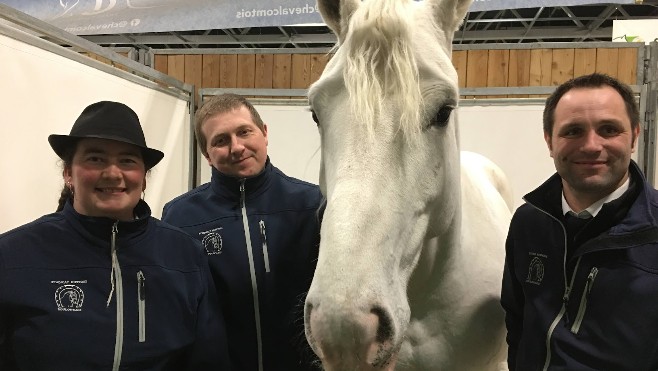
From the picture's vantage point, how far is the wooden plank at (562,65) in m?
3.13

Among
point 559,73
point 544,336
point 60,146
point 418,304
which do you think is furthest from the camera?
point 559,73

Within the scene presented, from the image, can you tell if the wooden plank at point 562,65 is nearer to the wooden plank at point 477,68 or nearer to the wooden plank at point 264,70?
the wooden plank at point 477,68

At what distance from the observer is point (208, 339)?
4.37 feet

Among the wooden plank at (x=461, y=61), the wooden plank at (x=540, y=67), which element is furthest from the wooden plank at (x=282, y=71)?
the wooden plank at (x=540, y=67)

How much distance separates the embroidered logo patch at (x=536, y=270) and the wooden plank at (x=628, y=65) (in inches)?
97.2

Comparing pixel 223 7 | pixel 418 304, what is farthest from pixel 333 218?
pixel 223 7

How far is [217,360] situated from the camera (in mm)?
1351

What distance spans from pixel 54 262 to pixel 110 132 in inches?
→ 14.3

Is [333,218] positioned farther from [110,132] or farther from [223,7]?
[223,7]

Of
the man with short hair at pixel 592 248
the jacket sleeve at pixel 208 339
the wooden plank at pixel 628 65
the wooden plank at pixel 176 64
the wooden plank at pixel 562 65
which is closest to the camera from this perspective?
the man with short hair at pixel 592 248

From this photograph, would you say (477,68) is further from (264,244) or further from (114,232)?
(114,232)

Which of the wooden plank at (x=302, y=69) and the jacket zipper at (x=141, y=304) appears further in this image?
the wooden plank at (x=302, y=69)

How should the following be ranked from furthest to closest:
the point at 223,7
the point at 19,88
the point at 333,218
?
the point at 223,7 → the point at 19,88 → the point at 333,218

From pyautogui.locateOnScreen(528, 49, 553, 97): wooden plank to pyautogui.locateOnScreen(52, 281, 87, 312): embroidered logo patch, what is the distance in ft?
9.84
